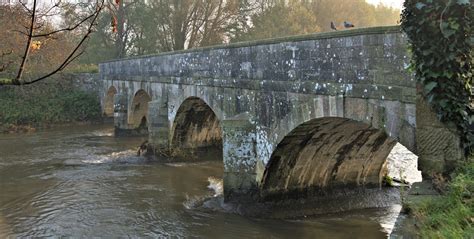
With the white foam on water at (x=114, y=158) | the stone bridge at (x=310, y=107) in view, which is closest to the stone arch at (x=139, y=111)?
the white foam on water at (x=114, y=158)

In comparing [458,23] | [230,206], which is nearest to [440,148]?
[458,23]

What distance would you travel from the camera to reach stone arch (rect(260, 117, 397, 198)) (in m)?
8.82

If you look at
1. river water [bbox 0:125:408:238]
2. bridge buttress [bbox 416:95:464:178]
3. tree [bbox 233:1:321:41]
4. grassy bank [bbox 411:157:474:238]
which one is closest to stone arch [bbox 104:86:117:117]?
tree [bbox 233:1:321:41]

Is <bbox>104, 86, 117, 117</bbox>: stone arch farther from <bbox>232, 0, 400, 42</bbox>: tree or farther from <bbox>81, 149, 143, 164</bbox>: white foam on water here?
<bbox>81, 149, 143, 164</bbox>: white foam on water

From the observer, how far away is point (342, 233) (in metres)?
8.63

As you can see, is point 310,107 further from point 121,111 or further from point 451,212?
point 121,111

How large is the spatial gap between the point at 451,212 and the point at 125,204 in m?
8.30

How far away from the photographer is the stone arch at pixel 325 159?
28.9 feet

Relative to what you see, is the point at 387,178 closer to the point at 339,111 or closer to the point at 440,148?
the point at 339,111

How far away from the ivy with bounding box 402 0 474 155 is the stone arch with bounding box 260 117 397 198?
10.4 feet

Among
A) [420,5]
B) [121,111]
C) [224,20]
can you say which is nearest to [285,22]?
[224,20]

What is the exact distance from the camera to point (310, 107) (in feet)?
25.1

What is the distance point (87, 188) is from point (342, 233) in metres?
6.97

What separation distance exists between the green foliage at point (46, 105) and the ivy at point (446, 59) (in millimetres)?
23525
